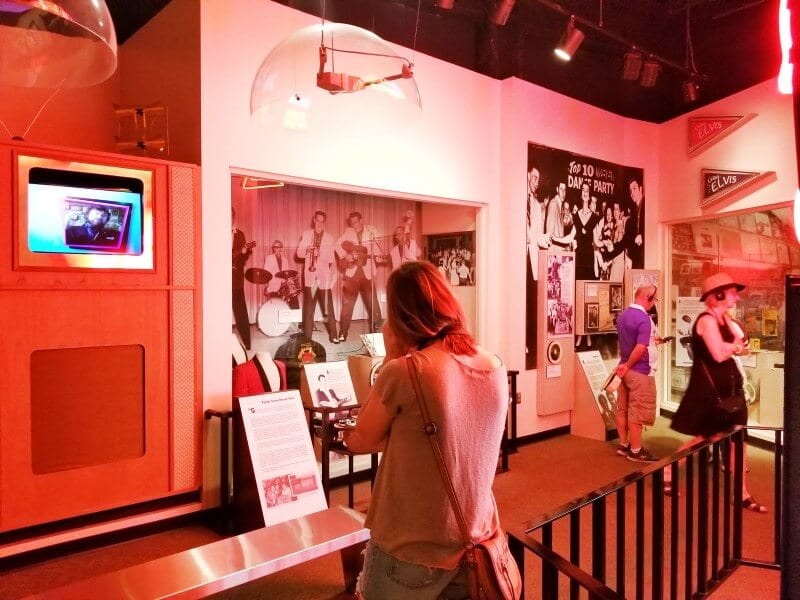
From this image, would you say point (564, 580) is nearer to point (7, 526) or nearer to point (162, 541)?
point (162, 541)

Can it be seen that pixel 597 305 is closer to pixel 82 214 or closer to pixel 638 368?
pixel 638 368

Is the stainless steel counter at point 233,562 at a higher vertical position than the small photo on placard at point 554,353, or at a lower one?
lower

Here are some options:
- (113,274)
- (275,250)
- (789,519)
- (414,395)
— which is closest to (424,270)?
(414,395)

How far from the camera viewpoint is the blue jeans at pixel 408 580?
160 cm

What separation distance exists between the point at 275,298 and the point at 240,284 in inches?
14.1

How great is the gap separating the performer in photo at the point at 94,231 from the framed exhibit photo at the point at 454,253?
3199 millimetres

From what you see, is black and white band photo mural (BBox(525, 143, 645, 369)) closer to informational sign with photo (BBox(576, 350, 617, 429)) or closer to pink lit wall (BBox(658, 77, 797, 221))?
informational sign with photo (BBox(576, 350, 617, 429))

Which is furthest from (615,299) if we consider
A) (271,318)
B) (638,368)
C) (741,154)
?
(271,318)

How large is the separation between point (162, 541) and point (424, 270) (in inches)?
117

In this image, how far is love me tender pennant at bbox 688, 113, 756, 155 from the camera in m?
6.32

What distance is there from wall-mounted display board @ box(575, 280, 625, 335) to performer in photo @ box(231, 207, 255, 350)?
3612mm

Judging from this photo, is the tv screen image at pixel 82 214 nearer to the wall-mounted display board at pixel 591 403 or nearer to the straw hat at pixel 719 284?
the straw hat at pixel 719 284

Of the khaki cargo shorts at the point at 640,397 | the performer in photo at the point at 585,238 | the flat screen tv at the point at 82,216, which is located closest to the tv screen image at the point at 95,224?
the flat screen tv at the point at 82,216

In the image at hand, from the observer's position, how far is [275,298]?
4.97 meters
